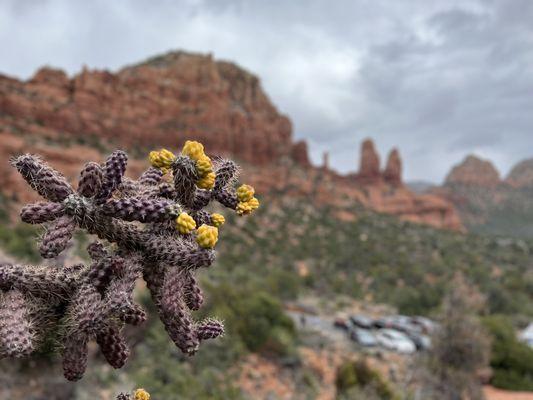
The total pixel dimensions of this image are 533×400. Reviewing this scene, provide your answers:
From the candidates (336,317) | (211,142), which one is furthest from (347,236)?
(336,317)

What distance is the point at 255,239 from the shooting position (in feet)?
152

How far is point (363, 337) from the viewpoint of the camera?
20.9 m

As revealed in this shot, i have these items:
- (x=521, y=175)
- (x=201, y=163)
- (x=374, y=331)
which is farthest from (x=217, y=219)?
(x=521, y=175)

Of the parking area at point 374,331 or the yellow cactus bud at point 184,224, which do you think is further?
the parking area at point 374,331

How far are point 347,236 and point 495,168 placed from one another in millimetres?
146030

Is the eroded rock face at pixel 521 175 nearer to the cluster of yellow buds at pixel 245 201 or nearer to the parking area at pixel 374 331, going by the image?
the parking area at pixel 374 331

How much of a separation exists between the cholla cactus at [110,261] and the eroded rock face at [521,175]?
191491 mm

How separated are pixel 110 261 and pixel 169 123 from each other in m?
60.4

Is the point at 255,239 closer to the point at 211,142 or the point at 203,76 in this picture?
the point at 211,142

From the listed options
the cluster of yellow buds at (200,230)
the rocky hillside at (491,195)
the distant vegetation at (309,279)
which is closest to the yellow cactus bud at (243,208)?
the cluster of yellow buds at (200,230)

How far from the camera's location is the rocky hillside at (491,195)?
129975mm

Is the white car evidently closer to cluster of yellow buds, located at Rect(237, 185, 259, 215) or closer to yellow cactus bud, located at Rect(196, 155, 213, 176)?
cluster of yellow buds, located at Rect(237, 185, 259, 215)

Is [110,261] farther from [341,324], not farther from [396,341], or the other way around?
[341,324]

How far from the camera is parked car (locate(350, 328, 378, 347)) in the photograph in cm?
2038
